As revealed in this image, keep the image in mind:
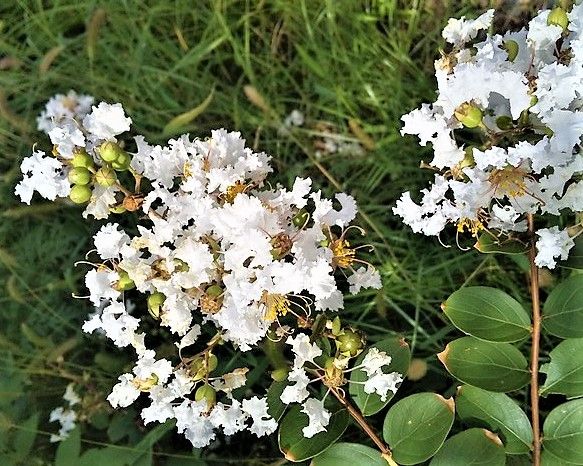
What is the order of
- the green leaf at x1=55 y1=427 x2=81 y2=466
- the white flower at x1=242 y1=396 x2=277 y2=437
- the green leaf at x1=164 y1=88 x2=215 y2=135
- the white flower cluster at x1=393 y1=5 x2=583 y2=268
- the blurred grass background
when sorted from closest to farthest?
the white flower cluster at x1=393 y1=5 x2=583 y2=268
the white flower at x1=242 y1=396 x2=277 y2=437
the green leaf at x1=55 y1=427 x2=81 y2=466
the green leaf at x1=164 y1=88 x2=215 y2=135
the blurred grass background

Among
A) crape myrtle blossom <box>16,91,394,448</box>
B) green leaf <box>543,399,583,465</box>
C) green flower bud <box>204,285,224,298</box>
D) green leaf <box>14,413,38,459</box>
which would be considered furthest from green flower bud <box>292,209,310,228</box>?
green leaf <box>14,413,38,459</box>

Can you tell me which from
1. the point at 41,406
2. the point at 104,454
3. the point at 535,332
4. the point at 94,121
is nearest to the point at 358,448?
the point at 535,332

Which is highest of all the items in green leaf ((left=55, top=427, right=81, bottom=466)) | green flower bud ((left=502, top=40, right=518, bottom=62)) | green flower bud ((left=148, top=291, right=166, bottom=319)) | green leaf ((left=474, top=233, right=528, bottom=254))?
green flower bud ((left=502, top=40, right=518, bottom=62))

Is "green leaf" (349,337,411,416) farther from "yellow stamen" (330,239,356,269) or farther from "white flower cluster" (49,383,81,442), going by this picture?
"white flower cluster" (49,383,81,442)

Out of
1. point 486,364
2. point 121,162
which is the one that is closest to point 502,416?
point 486,364

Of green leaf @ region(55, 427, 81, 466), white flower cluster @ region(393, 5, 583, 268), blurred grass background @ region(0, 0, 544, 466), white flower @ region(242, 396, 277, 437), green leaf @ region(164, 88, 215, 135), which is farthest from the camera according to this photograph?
blurred grass background @ region(0, 0, 544, 466)

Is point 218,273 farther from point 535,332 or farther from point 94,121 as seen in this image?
point 535,332

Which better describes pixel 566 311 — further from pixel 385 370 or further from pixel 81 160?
pixel 81 160

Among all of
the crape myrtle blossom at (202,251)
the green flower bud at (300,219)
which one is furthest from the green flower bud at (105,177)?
the green flower bud at (300,219)
